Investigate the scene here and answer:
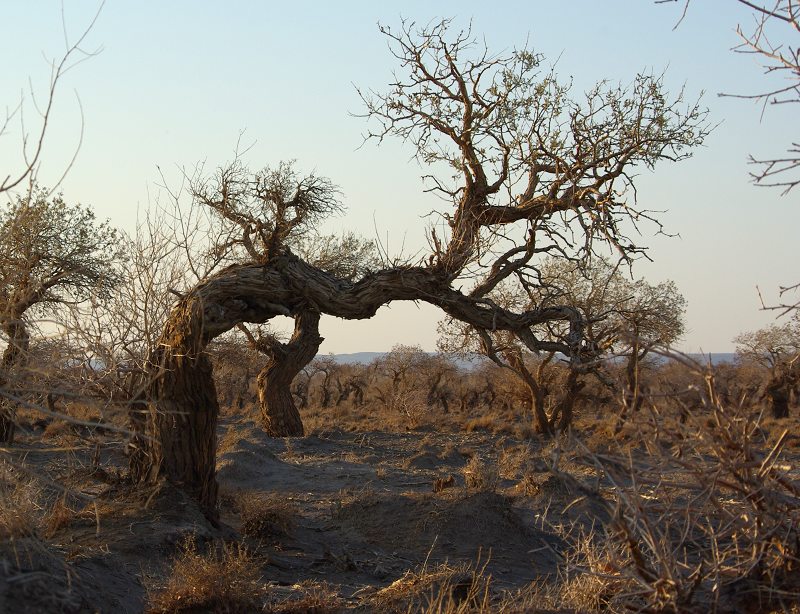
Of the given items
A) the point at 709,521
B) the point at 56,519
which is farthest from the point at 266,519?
the point at 709,521

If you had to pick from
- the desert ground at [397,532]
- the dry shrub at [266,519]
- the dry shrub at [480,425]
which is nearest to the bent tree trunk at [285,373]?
the desert ground at [397,532]

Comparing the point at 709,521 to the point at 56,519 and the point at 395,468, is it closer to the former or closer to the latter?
the point at 56,519

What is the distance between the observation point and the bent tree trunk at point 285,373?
19375mm

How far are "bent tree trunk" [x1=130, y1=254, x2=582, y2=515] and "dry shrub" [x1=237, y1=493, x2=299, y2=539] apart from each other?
2.31 feet

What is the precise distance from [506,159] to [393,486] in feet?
19.7

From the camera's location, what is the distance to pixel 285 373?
1961cm

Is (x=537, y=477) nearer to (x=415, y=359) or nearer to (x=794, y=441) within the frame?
(x=794, y=441)

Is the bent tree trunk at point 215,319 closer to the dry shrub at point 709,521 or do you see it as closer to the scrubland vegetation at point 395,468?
the scrubland vegetation at point 395,468

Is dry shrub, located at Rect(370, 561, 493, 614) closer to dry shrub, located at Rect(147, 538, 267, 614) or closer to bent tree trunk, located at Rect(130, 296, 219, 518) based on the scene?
dry shrub, located at Rect(147, 538, 267, 614)

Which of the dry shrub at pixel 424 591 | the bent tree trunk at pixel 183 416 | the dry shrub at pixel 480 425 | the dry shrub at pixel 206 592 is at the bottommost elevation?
the dry shrub at pixel 424 591

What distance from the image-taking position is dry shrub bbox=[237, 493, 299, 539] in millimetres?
9594

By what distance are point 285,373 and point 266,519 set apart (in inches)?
395

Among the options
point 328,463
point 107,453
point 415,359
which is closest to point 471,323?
point 328,463

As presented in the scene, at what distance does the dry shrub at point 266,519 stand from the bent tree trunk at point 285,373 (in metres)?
A: 9.42
